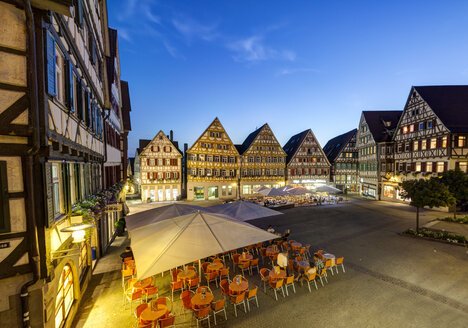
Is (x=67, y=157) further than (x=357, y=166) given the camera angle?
No

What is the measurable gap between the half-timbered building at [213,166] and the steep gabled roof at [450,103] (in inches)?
972

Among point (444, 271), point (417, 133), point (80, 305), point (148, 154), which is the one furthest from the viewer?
point (148, 154)

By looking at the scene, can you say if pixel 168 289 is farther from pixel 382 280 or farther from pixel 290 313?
pixel 382 280

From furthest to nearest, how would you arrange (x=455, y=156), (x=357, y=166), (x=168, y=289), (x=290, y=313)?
(x=357, y=166), (x=455, y=156), (x=168, y=289), (x=290, y=313)

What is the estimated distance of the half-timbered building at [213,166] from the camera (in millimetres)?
29438

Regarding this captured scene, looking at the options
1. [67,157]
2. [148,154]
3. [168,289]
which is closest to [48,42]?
[67,157]

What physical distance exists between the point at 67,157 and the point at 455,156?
3145 centimetres

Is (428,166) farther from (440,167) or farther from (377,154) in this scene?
(377,154)

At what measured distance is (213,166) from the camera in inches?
1192

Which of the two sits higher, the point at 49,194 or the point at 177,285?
the point at 49,194

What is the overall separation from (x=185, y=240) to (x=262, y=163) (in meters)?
27.4

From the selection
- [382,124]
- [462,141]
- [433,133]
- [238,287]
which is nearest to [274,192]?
[238,287]

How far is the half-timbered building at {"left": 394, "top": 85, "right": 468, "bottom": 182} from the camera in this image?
20.6m

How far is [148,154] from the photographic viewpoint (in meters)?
28.0
